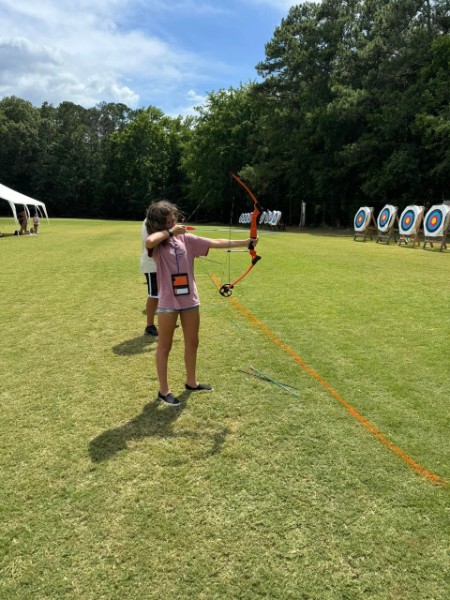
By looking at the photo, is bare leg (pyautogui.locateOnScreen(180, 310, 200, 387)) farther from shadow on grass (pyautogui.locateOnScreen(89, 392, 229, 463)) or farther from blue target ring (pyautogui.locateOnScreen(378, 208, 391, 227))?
blue target ring (pyautogui.locateOnScreen(378, 208, 391, 227))

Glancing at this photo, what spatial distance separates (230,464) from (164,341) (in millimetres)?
1136

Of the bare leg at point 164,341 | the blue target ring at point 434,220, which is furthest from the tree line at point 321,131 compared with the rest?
the bare leg at point 164,341

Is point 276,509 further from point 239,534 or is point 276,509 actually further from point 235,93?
point 235,93

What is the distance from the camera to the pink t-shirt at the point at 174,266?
11.1 feet

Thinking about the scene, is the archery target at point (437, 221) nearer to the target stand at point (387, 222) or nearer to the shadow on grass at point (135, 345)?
the target stand at point (387, 222)

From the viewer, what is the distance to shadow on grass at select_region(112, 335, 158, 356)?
4.79 metres

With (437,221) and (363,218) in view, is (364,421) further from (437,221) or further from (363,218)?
(363,218)

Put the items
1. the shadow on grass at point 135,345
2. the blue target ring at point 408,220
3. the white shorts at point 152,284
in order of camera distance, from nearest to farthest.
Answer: the shadow on grass at point 135,345
the white shorts at point 152,284
the blue target ring at point 408,220

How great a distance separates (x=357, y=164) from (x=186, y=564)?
28.9 m

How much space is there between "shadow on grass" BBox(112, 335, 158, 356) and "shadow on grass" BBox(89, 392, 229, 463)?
4.47 ft

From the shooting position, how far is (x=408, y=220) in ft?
57.9

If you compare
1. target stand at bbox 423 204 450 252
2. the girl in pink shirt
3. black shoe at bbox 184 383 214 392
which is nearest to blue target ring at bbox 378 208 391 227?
target stand at bbox 423 204 450 252

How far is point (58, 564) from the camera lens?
2.02 meters

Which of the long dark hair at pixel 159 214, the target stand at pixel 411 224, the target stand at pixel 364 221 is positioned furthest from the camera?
the target stand at pixel 364 221
